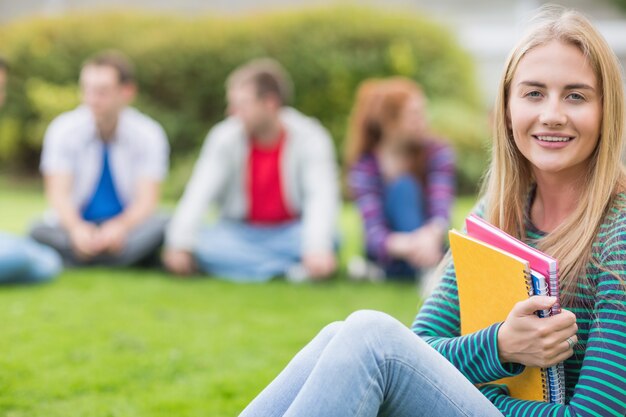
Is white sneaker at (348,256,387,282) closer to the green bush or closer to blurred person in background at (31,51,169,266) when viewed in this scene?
blurred person in background at (31,51,169,266)

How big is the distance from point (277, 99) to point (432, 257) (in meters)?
1.50

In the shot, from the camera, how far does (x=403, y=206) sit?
5551 mm

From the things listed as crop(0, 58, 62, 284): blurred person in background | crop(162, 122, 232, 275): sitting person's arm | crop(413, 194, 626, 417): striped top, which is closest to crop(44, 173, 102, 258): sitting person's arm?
crop(0, 58, 62, 284): blurred person in background

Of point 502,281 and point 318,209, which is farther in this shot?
point 318,209

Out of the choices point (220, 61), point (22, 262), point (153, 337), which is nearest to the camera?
point (153, 337)

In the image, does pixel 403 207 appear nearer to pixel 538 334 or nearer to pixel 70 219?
pixel 70 219

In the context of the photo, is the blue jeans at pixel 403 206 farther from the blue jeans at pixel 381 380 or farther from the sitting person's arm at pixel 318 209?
the blue jeans at pixel 381 380

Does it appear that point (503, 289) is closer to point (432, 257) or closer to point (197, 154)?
point (432, 257)

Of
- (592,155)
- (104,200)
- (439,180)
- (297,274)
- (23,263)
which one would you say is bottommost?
(297,274)

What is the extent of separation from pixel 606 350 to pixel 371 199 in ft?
12.4

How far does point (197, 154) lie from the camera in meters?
11.2

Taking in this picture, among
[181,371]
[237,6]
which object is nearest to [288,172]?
[181,371]

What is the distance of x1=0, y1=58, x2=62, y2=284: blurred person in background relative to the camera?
16.9ft

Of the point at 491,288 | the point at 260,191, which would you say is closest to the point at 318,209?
the point at 260,191
